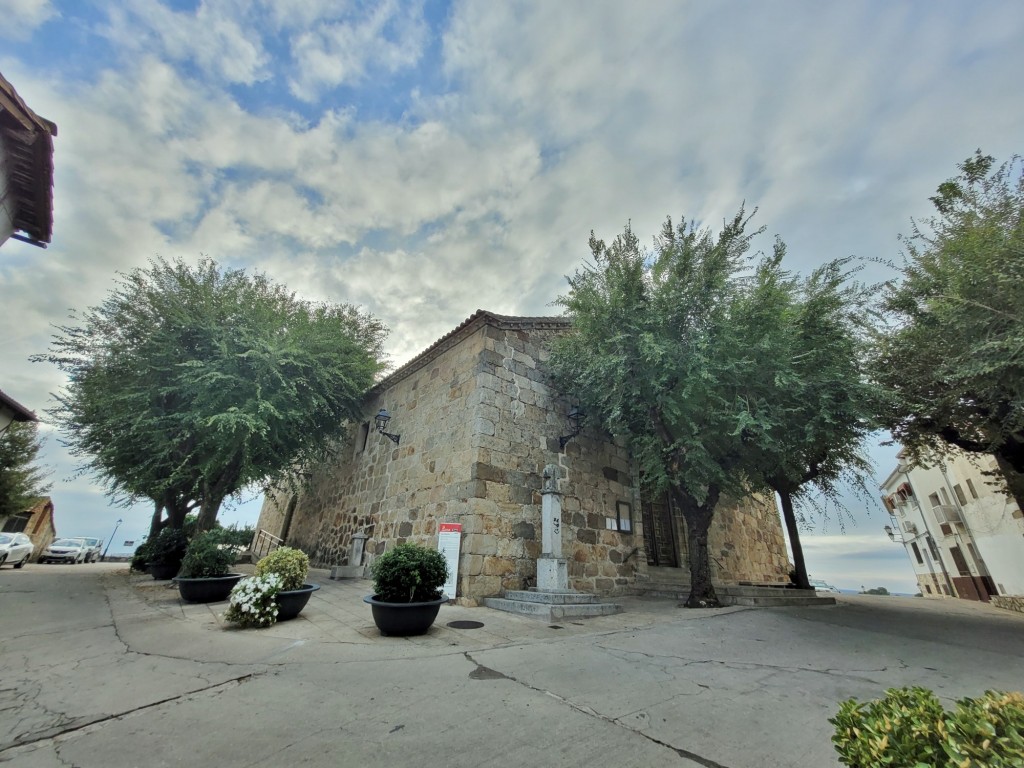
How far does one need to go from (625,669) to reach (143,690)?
3.79m

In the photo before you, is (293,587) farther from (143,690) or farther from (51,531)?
(51,531)

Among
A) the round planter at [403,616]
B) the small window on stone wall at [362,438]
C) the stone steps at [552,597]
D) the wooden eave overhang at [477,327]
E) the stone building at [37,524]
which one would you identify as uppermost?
the wooden eave overhang at [477,327]

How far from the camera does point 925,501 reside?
21062mm

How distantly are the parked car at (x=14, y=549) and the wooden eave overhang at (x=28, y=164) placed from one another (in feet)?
40.8

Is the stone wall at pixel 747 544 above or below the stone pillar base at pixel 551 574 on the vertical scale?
above

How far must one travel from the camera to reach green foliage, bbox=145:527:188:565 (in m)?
10.2

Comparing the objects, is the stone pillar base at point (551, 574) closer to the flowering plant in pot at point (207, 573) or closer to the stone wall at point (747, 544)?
the flowering plant in pot at point (207, 573)

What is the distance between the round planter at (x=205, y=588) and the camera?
21.6 feet

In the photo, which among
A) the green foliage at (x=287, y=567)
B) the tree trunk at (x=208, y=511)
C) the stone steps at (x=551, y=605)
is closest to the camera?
the green foliage at (x=287, y=567)

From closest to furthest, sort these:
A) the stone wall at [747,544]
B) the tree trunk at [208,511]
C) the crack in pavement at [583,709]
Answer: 1. the crack in pavement at [583,709]
2. the tree trunk at [208,511]
3. the stone wall at [747,544]

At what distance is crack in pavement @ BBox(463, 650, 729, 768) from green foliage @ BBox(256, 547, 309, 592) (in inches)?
113

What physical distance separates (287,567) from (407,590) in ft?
6.37

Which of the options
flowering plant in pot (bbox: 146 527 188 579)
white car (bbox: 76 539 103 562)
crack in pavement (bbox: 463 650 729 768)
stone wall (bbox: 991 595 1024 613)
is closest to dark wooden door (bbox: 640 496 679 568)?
crack in pavement (bbox: 463 650 729 768)

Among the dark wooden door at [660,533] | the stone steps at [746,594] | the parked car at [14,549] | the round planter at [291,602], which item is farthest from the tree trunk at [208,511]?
the dark wooden door at [660,533]
